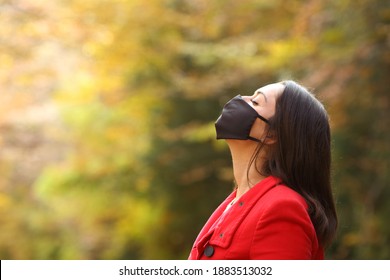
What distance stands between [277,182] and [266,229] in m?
0.21

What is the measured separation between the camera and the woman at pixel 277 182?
2.07 metres

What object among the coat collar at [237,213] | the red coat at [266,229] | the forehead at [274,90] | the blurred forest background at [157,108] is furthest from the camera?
the blurred forest background at [157,108]

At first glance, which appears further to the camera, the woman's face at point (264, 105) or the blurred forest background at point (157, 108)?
the blurred forest background at point (157, 108)

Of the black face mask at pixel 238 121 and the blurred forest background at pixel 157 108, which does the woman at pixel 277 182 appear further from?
the blurred forest background at pixel 157 108

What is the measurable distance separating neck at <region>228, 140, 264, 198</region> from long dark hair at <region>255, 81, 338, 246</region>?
1.7 inches

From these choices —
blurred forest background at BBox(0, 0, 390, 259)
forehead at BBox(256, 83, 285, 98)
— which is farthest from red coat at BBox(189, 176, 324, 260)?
blurred forest background at BBox(0, 0, 390, 259)

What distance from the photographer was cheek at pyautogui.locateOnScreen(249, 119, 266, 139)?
2342mm

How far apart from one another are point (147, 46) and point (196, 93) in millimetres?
1150

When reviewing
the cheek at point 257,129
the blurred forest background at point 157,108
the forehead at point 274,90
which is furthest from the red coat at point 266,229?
the blurred forest background at point 157,108

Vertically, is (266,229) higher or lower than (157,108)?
higher

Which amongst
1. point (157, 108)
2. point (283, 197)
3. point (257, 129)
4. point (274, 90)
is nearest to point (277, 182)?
point (283, 197)

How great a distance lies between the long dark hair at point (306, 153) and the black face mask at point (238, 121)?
9cm

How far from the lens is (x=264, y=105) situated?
→ 234 centimetres

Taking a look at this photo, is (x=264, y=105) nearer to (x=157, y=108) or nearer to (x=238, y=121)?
(x=238, y=121)
